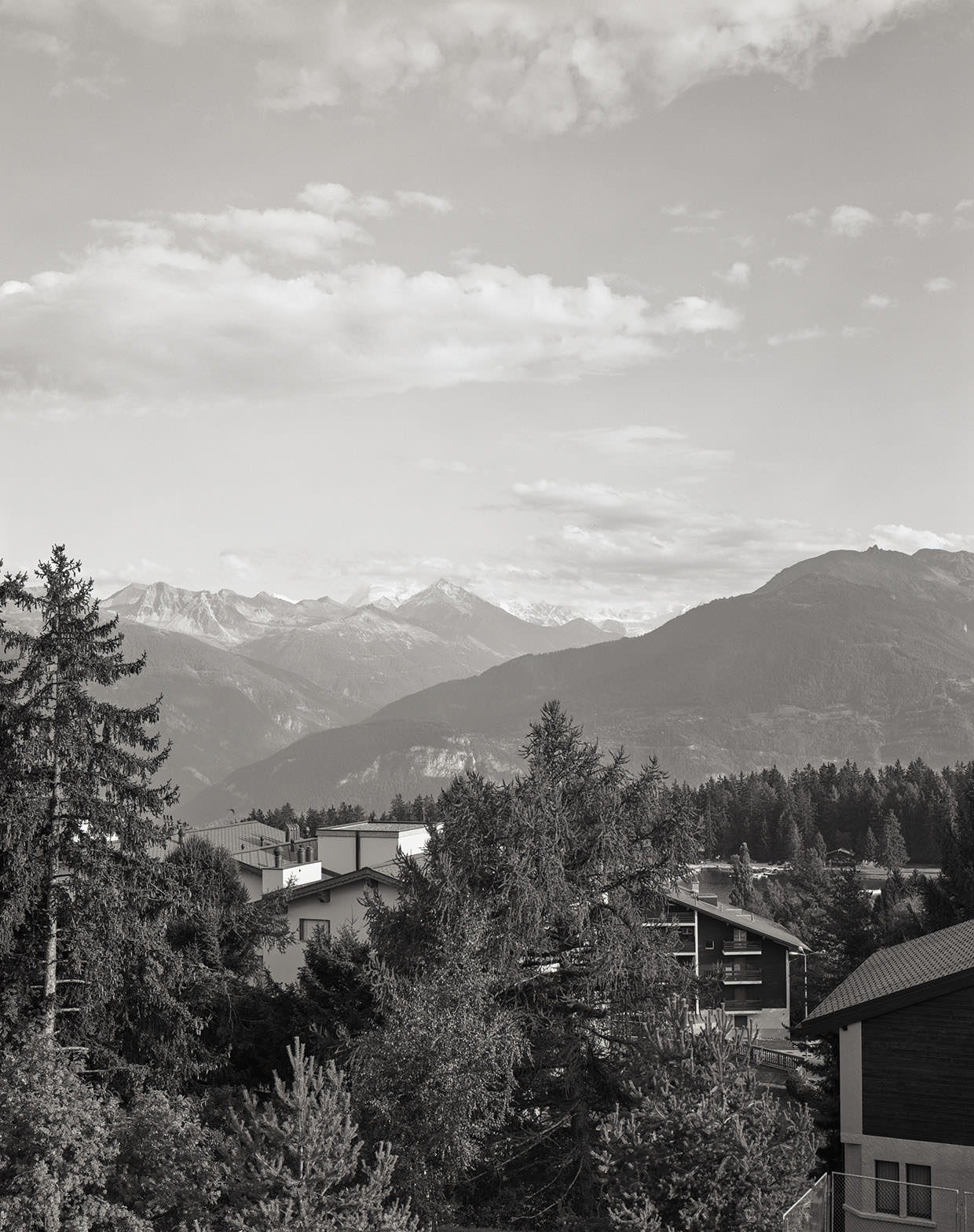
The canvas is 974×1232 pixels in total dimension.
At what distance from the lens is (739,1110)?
55.0 feet

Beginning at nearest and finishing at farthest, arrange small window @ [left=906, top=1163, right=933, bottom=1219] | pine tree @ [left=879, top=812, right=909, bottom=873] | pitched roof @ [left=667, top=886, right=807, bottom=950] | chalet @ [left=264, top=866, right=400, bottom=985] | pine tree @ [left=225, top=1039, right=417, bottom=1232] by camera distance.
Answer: pine tree @ [left=225, top=1039, right=417, bottom=1232], small window @ [left=906, top=1163, right=933, bottom=1219], chalet @ [left=264, top=866, right=400, bottom=985], pitched roof @ [left=667, top=886, right=807, bottom=950], pine tree @ [left=879, top=812, right=909, bottom=873]

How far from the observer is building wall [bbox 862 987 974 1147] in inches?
891

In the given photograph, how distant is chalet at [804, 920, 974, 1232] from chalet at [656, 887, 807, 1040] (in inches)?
1657

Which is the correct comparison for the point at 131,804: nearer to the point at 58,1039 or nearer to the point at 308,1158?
the point at 58,1039

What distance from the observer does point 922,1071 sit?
75.8 feet

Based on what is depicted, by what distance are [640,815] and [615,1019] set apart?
4.78 meters

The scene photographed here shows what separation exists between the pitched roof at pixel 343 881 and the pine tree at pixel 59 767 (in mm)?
24914

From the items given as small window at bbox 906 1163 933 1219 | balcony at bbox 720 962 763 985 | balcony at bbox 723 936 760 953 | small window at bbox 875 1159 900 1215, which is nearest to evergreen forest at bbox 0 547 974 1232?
small window at bbox 875 1159 900 1215

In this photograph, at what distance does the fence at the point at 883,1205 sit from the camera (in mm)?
20984

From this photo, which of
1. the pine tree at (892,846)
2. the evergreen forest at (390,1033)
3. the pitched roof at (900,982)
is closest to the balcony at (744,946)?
the evergreen forest at (390,1033)

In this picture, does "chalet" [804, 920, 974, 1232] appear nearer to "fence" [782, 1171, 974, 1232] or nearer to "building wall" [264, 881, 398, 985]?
"fence" [782, 1171, 974, 1232]

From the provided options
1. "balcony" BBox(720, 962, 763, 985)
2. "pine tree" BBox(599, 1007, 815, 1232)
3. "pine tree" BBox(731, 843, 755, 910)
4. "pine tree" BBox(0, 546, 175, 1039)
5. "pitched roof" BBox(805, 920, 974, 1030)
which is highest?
"pine tree" BBox(0, 546, 175, 1039)

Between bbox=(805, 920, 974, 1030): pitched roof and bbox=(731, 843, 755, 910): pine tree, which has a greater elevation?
bbox=(805, 920, 974, 1030): pitched roof

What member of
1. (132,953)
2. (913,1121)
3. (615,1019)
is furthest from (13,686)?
(913,1121)
